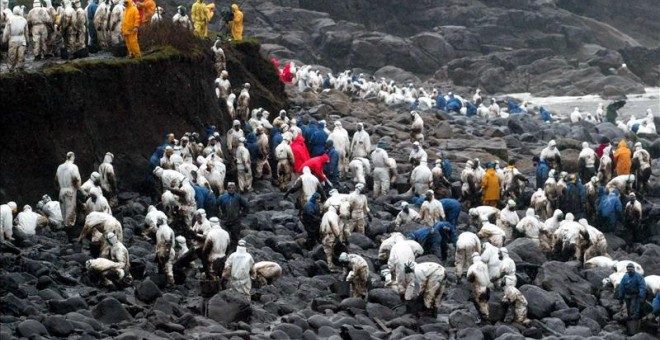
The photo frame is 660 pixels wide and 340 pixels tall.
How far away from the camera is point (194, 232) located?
26.2 meters

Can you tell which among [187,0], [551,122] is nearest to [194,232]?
[551,122]

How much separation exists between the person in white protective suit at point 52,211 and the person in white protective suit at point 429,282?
8080 millimetres

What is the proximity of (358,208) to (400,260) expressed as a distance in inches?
183

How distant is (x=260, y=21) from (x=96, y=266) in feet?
209

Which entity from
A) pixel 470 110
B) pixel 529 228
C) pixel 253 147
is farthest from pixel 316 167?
pixel 470 110

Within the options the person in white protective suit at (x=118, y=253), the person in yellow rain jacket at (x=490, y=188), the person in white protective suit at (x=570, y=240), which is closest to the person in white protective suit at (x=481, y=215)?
the person in white protective suit at (x=570, y=240)

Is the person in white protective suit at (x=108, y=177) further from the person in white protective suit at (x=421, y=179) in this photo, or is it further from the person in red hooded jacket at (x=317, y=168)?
the person in white protective suit at (x=421, y=179)

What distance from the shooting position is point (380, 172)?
35.4 m

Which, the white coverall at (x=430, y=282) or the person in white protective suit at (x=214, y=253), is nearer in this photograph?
the white coverall at (x=430, y=282)

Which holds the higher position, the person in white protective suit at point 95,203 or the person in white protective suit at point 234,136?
the person in white protective suit at point 95,203

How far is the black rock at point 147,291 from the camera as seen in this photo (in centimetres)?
2384

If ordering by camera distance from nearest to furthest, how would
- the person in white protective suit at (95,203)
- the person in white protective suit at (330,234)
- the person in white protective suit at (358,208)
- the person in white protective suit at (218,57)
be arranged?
1. the person in white protective suit at (95,203)
2. the person in white protective suit at (330,234)
3. the person in white protective suit at (358,208)
4. the person in white protective suit at (218,57)

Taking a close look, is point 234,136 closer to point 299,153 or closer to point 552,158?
point 299,153

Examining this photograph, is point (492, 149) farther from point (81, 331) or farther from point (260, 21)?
point (260, 21)
